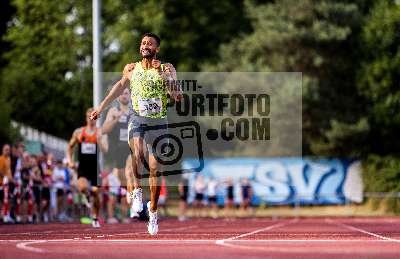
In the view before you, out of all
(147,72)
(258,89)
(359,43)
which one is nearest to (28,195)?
(147,72)

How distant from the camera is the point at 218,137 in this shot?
44.5m

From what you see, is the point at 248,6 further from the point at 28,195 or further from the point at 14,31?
the point at 28,195

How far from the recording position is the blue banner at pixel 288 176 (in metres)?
39.2

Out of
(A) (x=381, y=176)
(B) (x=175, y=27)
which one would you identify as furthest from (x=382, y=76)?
(B) (x=175, y=27)

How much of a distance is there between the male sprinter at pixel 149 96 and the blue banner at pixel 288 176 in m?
27.3

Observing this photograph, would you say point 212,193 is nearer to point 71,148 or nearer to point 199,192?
point 199,192

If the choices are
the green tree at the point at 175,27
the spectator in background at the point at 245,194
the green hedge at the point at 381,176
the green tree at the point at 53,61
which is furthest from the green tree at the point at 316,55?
the green tree at the point at 53,61

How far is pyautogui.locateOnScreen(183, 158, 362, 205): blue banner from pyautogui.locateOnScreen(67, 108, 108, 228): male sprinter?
→ 2163 cm

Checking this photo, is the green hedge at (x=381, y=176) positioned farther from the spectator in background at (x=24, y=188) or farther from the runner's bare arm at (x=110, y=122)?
the runner's bare arm at (x=110, y=122)

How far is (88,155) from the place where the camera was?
1681 centimetres

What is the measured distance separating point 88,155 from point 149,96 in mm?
5863

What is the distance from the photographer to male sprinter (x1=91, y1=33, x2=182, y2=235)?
36.5ft

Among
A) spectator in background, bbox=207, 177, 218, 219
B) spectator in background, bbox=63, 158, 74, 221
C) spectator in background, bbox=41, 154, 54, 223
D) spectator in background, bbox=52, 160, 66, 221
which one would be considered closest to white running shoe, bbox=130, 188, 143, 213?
spectator in background, bbox=41, 154, 54, 223

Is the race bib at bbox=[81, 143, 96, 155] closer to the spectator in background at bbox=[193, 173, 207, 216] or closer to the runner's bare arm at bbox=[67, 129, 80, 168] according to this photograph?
the runner's bare arm at bbox=[67, 129, 80, 168]
